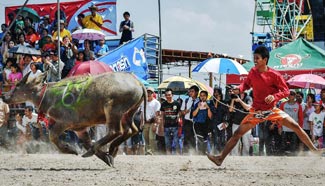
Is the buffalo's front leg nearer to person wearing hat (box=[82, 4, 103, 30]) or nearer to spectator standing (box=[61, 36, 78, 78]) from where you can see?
spectator standing (box=[61, 36, 78, 78])

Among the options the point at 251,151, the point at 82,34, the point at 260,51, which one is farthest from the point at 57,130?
the point at 82,34

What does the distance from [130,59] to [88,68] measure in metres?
2.45

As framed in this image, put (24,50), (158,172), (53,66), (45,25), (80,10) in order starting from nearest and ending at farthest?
(158,172)
(53,66)
(24,50)
(45,25)
(80,10)

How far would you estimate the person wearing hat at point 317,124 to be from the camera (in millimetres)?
14742

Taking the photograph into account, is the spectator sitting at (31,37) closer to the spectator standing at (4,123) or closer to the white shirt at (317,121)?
the spectator standing at (4,123)

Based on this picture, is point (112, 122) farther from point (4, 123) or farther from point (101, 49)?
point (101, 49)

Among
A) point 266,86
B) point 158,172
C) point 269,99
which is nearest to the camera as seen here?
point 269,99

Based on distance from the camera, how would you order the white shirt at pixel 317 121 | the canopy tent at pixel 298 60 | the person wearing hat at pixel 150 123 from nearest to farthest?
the white shirt at pixel 317 121 < the person wearing hat at pixel 150 123 < the canopy tent at pixel 298 60

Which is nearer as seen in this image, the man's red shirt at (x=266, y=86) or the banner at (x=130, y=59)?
the man's red shirt at (x=266, y=86)

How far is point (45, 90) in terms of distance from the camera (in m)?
10.9

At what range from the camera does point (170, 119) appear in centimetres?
1522

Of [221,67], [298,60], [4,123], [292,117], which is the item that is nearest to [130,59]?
[221,67]

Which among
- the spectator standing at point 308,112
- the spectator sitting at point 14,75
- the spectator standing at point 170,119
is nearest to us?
the spectator standing at point 308,112

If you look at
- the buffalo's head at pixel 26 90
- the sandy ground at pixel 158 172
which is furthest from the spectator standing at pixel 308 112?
the buffalo's head at pixel 26 90
